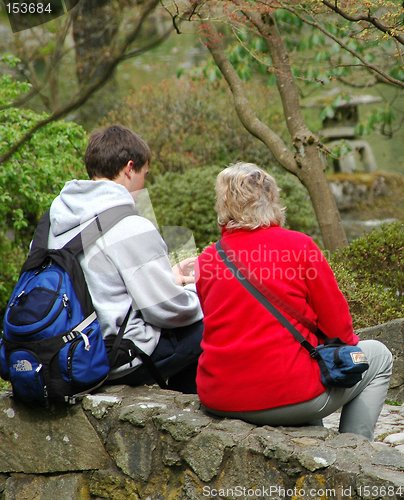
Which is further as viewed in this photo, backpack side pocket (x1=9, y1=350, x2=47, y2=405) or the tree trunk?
the tree trunk

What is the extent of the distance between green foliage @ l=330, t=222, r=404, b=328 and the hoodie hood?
2.70 metres

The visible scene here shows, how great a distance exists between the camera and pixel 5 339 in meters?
3.60

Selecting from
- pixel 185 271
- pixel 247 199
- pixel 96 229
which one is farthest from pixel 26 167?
pixel 247 199

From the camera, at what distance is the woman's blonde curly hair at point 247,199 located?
3.35 m

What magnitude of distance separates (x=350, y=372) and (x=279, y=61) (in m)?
4.72

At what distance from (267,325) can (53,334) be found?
2.99 feet

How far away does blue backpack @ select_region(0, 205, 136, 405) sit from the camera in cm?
347

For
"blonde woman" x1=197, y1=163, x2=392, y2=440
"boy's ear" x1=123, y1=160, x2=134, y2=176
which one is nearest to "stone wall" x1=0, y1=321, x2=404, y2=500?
"blonde woman" x1=197, y1=163, x2=392, y2=440

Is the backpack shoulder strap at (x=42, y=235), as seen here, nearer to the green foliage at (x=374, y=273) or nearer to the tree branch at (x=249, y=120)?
the green foliage at (x=374, y=273)

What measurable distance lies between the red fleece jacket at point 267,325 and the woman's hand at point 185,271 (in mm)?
600

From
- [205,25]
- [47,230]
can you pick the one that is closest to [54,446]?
[47,230]

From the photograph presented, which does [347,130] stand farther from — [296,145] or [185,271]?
[185,271]

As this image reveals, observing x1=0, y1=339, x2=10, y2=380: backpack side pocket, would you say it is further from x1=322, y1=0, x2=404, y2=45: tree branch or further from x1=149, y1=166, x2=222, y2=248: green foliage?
x1=149, y1=166, x2=222, y2=248: green foliage

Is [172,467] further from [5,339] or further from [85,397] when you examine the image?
[5,339]
